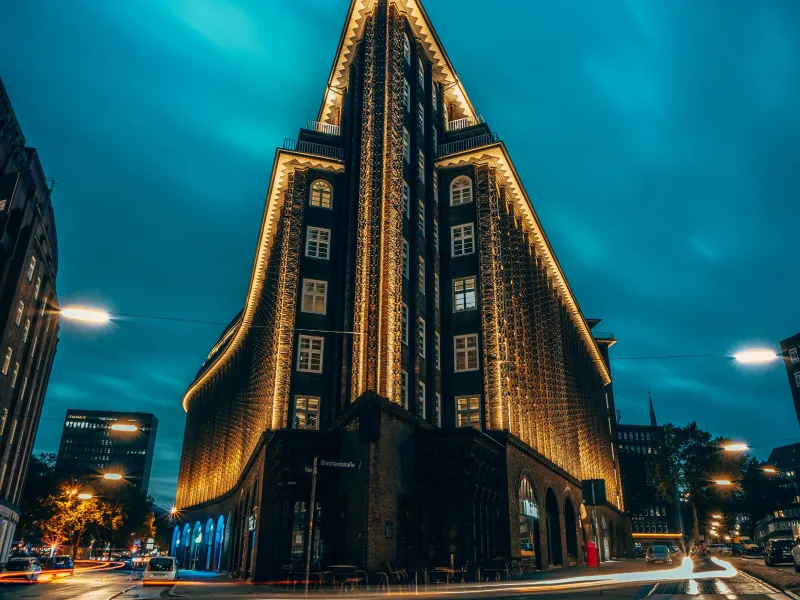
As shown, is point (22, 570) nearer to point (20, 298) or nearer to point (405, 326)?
point (405, 326)

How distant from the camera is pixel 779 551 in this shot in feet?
128

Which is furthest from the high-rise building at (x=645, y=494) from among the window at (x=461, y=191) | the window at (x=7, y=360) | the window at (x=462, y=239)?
the window at (x=7, y=360)

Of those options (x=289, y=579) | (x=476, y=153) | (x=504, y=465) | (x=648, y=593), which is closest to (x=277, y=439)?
(x=289, y=579)

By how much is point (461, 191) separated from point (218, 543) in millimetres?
39346

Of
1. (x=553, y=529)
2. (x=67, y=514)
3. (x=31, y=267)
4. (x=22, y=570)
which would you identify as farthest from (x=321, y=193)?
(x=67, y=514)

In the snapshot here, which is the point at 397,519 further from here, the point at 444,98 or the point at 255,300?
the point at 444,98

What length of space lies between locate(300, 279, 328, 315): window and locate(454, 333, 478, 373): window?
27.9ft

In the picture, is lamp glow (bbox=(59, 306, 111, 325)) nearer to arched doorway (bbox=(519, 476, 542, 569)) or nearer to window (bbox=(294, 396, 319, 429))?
window (bbox=(294, 396, 319, 429))

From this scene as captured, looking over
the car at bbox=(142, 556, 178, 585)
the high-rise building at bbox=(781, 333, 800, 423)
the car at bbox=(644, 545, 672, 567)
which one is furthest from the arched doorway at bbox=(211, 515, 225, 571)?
the high-rise building at bbox=(781, 333, 800, 423)

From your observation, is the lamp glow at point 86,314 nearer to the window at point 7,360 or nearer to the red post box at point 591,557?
the red post box at point 591,557

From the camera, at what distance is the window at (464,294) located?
129 ft

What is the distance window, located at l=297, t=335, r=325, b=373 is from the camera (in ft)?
118

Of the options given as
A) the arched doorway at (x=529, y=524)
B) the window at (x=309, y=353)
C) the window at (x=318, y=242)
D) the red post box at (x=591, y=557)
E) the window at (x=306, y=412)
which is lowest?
the red post box at (x=591, y=557)

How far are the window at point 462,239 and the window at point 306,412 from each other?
13404mm
